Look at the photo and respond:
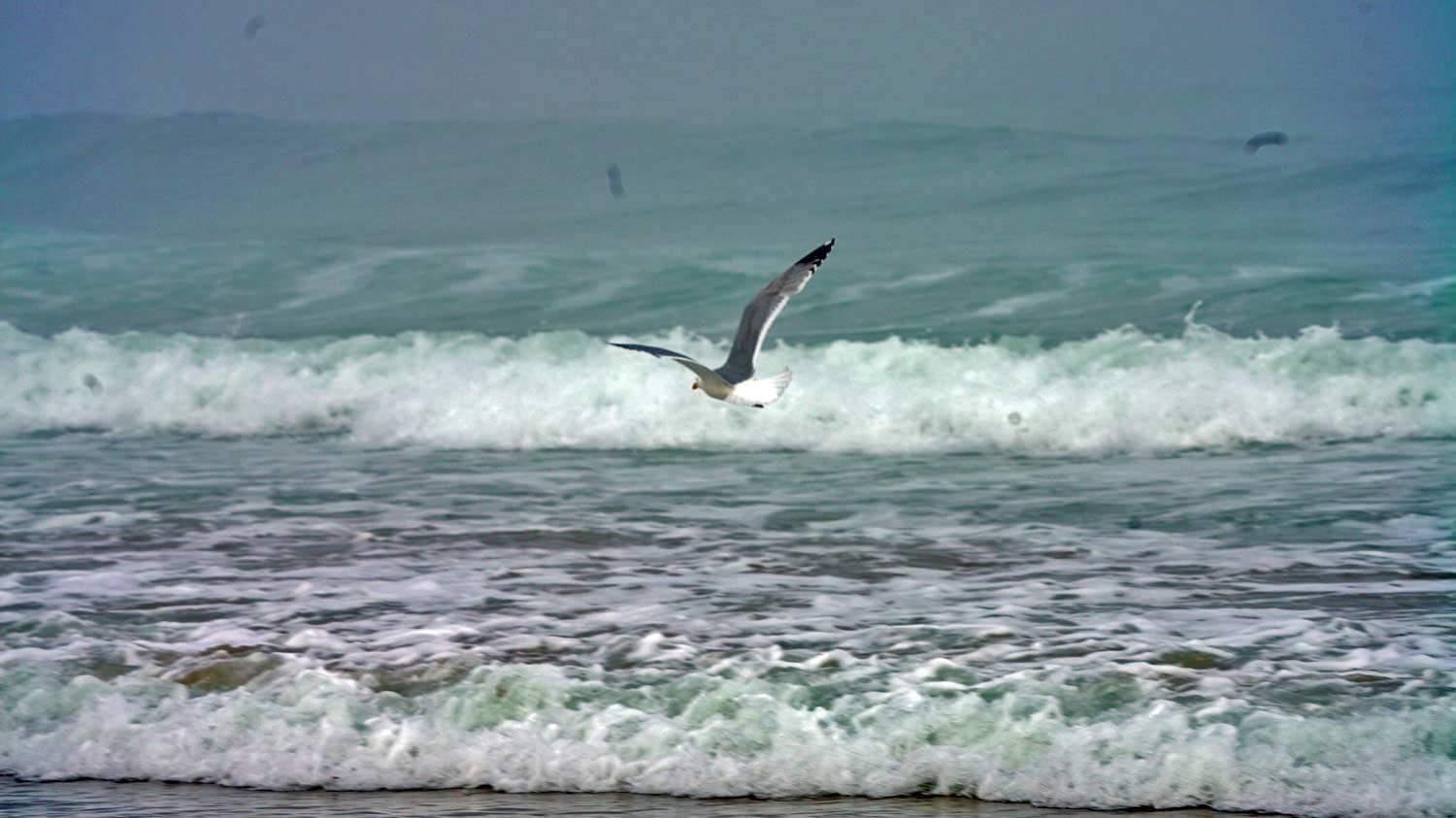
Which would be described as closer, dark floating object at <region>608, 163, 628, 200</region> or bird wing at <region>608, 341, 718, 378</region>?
bird wing at <region>608, 341, 718, 378</region>

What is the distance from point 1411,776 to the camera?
504 cm

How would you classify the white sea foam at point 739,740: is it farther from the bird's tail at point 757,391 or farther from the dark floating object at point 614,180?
the dark floating object at point 614,180

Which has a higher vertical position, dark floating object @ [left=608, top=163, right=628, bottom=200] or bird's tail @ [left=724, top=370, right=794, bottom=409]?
dark floating object @ [left=608, top=163, right=628, bottom=200]

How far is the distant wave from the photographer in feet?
42.0

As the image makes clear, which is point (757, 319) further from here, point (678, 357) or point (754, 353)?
point (678, 357)

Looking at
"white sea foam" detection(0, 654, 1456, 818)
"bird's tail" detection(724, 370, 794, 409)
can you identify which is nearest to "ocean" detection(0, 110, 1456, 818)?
"white sea foam" detection(0, 654, 1456, 818)

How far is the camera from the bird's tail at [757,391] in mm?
8328

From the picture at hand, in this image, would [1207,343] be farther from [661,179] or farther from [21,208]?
[21,208]

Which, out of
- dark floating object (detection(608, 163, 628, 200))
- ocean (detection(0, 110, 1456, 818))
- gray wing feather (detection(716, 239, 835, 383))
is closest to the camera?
ocean (detection(0, 110, 1456, 818))

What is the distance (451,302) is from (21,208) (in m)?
11.5

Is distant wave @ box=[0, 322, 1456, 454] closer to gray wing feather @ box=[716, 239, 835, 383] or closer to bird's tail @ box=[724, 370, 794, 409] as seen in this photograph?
gray wing feather @ box=[716, 239, 835, 383]

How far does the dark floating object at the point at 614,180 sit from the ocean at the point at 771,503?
19cm

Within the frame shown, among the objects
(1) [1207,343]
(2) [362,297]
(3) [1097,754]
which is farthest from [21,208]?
(3) [1097,754]

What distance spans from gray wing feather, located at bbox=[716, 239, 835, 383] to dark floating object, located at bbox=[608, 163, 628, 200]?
17808mm
